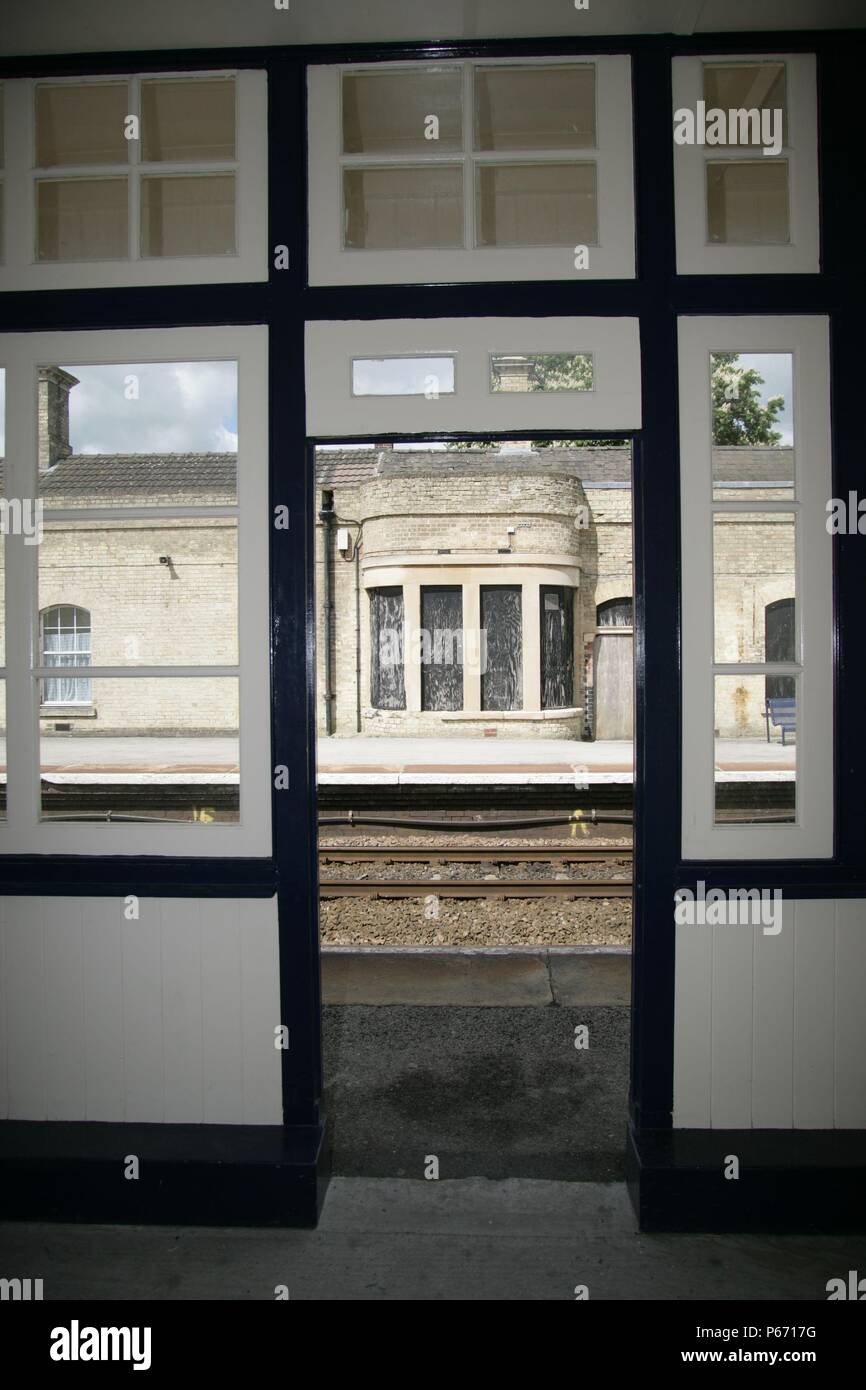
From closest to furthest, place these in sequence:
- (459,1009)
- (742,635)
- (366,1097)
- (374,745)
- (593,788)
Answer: (366,1097) → (459,1009) → (593,788) → (374,745) → (742,635)

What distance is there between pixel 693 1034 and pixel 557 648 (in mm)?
12696

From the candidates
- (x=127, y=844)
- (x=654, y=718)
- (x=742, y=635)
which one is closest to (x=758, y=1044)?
(x=654, y=718)

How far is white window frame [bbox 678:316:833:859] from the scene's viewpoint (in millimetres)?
2648

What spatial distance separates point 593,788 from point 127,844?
7.80 m

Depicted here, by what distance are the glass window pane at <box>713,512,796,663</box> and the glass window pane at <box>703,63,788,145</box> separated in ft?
40.8

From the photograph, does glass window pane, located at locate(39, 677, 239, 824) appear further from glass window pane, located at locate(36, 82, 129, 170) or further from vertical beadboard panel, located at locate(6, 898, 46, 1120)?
glass window pane, located at locate(36, 82, 129, 170)

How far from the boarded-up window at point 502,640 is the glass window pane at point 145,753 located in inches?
180

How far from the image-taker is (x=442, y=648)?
1485 cm

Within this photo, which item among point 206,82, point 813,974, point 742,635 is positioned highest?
point 206,82

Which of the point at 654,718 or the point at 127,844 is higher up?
the point at 654,718

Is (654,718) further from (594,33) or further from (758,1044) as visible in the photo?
(594,33)

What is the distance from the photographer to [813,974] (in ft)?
8.81

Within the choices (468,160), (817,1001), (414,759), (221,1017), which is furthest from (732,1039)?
(414,759)

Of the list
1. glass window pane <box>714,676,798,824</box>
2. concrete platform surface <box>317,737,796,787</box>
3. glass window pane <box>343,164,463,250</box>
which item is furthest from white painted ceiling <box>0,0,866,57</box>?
concrete platform surface <box>317,737,796,787</box>
